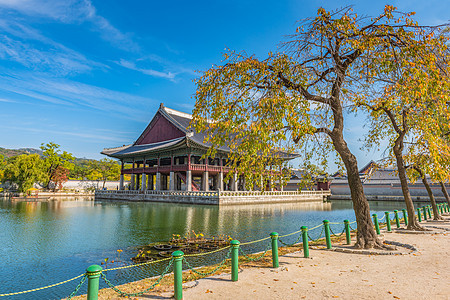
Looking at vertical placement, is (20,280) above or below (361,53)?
below

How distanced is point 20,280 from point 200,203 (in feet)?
86.3

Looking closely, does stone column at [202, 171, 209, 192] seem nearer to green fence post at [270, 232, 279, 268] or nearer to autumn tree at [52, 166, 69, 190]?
autumn tree at [52, 166, 69, 190]

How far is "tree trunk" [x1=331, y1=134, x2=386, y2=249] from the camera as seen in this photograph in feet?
29.6

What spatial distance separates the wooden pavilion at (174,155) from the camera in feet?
133

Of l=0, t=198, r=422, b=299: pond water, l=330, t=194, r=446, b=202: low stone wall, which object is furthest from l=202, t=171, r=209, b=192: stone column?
l=330, t=194, r=446, b=202: low stone wall

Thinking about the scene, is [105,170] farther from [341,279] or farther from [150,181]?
[341,279]

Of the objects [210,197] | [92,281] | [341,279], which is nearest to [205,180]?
[210,197]

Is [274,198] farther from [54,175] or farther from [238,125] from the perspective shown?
[54,175]

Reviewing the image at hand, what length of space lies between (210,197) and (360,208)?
25.6m

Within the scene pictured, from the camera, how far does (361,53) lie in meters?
8.86

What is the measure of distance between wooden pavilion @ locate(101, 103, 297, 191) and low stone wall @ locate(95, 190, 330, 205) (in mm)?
2516

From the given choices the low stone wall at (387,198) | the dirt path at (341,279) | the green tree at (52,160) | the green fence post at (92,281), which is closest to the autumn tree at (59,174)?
the green tree at (52,160)

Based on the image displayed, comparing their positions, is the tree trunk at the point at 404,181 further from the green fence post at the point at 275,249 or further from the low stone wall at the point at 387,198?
the low stone wall at the point at 387,198

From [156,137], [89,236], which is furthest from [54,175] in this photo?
[89,236]
